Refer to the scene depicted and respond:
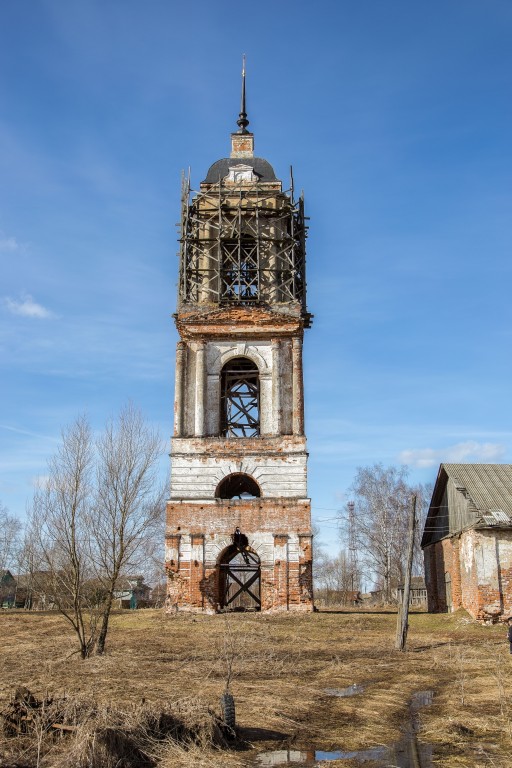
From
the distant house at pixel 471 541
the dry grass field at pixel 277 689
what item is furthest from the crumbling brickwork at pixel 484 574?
the dry grass field at pixel 277 689

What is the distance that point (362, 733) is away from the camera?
750 centimetres

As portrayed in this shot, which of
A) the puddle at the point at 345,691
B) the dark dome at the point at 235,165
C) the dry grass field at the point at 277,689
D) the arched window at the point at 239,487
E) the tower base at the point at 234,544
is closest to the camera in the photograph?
the dry grass field at the point at 277,689

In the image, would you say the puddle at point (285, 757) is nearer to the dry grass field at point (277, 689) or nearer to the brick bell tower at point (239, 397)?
the dry grass field at point (277, 689)

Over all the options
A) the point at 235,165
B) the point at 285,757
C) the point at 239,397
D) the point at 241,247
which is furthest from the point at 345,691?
the point at 235,165

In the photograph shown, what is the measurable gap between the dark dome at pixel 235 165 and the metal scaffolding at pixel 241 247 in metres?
0.86

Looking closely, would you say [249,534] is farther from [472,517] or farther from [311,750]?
[311,750]

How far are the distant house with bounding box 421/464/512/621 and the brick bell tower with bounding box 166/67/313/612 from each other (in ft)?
16.3

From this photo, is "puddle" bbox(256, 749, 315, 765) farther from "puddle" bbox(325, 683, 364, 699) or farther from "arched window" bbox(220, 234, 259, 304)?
"arched window" bbox(220, 234, 259, 304)

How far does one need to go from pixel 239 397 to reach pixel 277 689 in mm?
16998

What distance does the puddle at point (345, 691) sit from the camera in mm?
9803

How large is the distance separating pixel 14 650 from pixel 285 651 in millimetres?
6032

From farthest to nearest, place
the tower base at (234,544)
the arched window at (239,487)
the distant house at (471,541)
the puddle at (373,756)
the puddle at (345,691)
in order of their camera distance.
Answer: the arched window at (239,487)
the tower base at (234,544)
the distant house at (471,541)
the puddle at (345,691)
the puddle at (373,756)

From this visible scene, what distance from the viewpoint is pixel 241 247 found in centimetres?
2692

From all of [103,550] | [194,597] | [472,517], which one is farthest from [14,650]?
[472,517]
